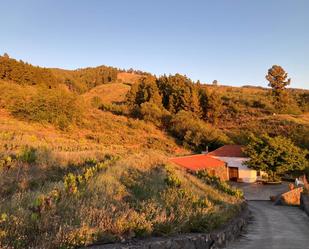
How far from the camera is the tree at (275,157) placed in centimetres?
3875

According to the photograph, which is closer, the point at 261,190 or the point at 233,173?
the point at 261,190

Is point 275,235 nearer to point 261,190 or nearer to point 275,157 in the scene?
point 261,190

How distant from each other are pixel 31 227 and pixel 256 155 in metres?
36.9

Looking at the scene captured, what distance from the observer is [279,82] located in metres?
77.7

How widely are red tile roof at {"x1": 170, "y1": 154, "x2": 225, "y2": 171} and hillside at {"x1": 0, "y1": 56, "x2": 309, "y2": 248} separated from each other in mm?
2019

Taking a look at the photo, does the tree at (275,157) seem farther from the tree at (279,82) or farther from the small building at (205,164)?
the tree at (279,82)

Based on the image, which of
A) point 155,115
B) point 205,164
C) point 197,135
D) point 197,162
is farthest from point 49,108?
point 205,164

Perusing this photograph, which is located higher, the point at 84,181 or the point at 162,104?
the point at 162,104

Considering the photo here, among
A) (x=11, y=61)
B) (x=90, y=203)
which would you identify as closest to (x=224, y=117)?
(x=11, y=61)

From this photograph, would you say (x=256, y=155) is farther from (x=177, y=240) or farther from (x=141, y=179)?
(x=177, y=240)

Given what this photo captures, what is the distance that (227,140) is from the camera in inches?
2211

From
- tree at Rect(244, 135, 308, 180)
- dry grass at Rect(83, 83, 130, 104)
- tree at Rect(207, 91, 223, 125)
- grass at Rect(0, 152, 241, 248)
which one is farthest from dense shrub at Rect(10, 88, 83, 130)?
dry grass at Rect(83, 83, 130, 104)

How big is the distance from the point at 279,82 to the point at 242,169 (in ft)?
134

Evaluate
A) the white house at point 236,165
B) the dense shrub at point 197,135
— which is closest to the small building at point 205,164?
the white house at point 236,165
